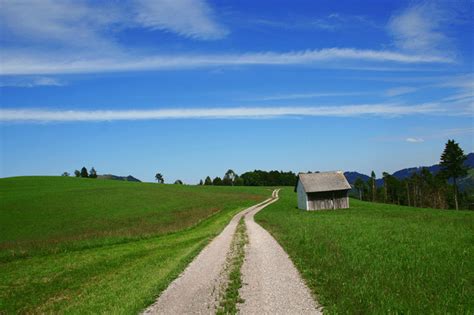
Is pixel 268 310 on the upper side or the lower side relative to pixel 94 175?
lower

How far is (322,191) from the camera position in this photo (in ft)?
202

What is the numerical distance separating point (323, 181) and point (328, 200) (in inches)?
131

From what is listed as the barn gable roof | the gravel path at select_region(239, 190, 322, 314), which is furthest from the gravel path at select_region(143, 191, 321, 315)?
the barn gable roof

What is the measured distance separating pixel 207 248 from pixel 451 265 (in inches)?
540

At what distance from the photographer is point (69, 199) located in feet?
222

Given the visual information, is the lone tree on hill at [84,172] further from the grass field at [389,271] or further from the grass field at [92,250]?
the grass field at [389,271]

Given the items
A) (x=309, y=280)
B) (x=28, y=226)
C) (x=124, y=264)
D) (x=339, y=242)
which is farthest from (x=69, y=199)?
(x=309, y=280)

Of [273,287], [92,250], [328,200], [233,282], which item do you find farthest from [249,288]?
[328,200]

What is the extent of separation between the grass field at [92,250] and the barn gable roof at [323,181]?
15315mm

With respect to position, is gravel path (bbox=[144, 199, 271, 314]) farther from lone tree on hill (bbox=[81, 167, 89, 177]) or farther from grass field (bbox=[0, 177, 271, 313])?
lone tree on hill (bbox=[81, 167, 89, 177])

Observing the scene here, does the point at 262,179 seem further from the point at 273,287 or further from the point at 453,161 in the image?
the point at 273,287

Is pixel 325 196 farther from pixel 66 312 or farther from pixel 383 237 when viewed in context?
pixel 66 312

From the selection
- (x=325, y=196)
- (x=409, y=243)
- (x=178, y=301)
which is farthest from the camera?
(x=325, y=196)

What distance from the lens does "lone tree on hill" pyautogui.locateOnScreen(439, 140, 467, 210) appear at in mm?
73188
